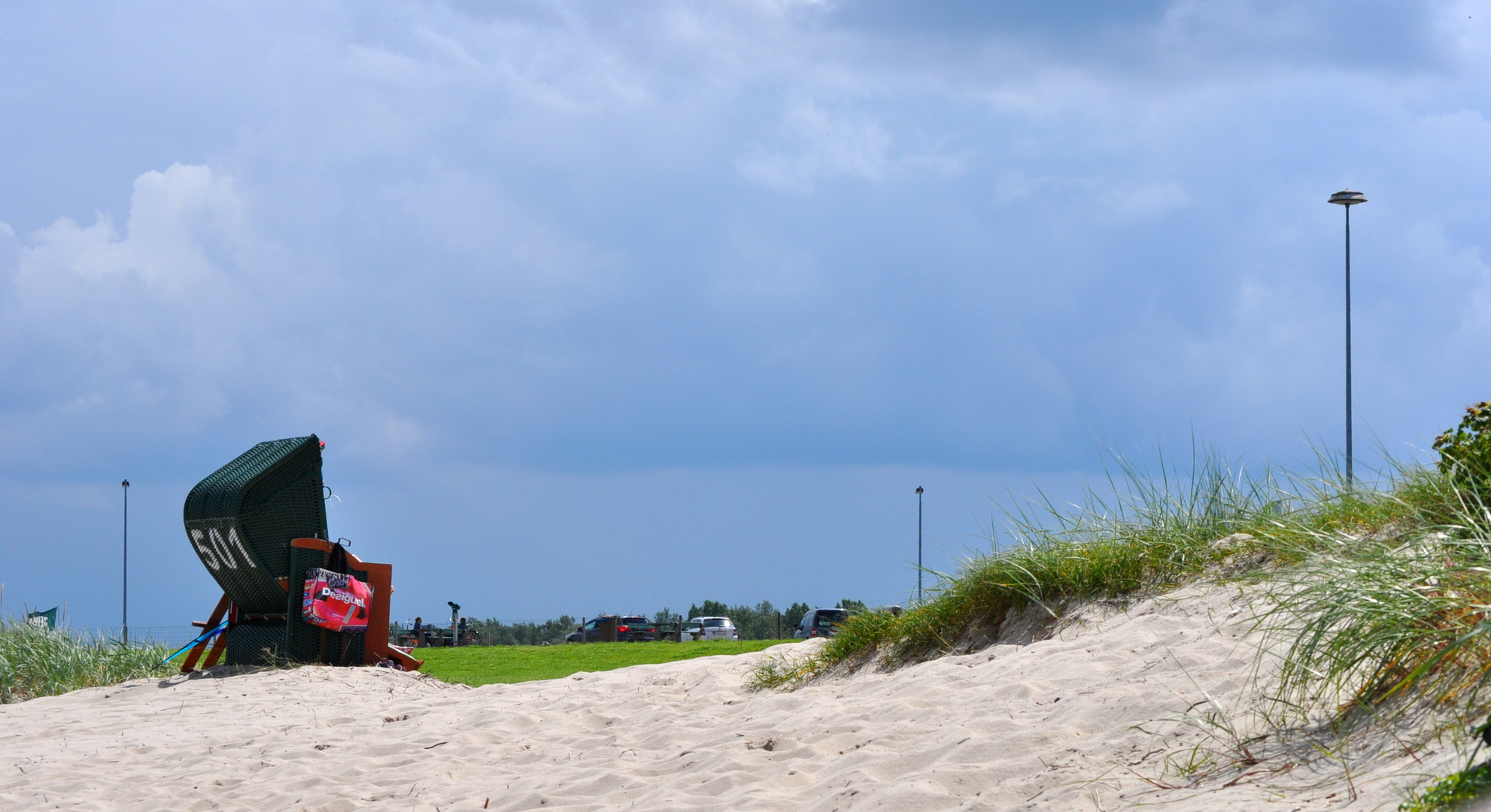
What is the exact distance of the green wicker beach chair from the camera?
12.8 metres

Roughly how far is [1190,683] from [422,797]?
436 centimetres

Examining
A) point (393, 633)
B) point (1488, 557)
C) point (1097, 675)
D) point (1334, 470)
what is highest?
point (1334, 470)

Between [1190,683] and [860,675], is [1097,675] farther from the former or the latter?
[860,675]

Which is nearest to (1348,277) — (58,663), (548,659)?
(548,659)

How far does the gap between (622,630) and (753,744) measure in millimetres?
25583

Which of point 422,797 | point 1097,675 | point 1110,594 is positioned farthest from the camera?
point 1110,594

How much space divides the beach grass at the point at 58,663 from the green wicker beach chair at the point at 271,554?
1401mm

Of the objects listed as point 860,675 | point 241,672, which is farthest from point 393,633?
point 860,675

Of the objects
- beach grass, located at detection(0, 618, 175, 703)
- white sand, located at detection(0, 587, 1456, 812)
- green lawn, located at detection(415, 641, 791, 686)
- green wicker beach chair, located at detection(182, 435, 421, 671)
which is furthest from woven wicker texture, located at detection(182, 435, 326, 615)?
white sand, located at detection(0, 587, 1456, 812)

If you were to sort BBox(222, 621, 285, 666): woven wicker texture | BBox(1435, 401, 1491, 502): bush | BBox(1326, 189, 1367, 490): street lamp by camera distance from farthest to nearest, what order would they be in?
BBox(1326, 189, 1367, 490): street lamp → BBox(222, 621, 285, 666): woven wicker texture → BBox(1435, 401, 1491, 502): bush

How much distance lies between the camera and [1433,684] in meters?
4.29

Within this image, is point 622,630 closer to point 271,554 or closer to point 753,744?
point 271,554

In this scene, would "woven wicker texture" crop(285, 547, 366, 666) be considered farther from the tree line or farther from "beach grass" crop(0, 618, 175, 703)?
the tree line

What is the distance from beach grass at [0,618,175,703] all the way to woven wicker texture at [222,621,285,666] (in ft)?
5.11
